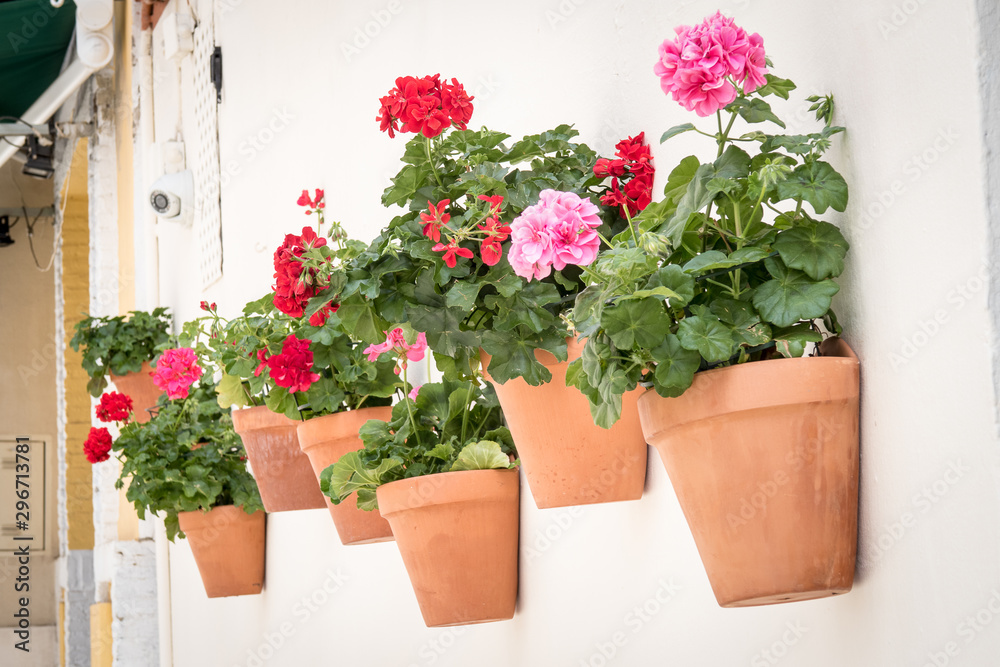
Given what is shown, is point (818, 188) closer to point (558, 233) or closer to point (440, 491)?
point (558, 233)

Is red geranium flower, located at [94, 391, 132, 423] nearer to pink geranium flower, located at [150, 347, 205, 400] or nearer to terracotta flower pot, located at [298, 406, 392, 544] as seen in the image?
pink geranium flower, located at [150, 347, 205, 400]

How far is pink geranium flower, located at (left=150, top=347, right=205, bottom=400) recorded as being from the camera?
2.87 meters

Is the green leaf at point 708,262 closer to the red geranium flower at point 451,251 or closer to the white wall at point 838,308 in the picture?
the white wall at point 838,308

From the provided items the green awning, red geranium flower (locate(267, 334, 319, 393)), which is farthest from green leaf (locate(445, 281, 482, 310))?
the green awning

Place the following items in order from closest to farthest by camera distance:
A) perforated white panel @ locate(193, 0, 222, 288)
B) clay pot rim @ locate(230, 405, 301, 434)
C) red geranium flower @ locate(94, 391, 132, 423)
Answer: clay pot rim @ locate(230, 405, 301, 434)
red geranium flower @ locate(94, 391, 132, 423)
perforated white panel @ locate(193, 0, 222, 288)

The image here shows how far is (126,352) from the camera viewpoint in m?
4.33

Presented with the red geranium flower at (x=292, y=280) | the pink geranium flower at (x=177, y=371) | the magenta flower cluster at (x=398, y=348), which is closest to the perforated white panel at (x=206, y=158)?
the pink geranium flower at (x=177, y=371)

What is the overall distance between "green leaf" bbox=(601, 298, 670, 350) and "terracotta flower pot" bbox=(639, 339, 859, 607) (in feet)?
0.24

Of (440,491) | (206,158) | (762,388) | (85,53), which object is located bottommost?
(440,491)

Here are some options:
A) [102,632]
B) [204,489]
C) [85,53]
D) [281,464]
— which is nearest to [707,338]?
[281,464]

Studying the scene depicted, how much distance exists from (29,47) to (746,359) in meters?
5.83

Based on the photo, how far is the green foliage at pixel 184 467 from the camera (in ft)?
9.97

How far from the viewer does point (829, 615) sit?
1137 mm

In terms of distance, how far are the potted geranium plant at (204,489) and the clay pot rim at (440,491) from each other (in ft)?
4.98
